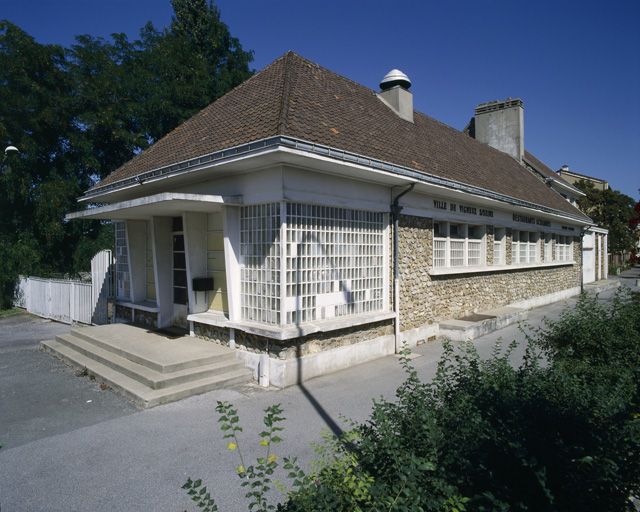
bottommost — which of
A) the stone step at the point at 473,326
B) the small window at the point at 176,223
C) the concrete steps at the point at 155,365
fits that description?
the stone step at the point at 473,326

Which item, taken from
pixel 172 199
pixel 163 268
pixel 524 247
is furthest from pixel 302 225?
pixel 524 247

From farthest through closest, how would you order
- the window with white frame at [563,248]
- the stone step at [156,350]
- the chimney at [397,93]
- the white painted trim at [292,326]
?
the window with white frame at [563,248] → the chimney at [397,93] → the stone step at [156,350] → the white painted trim at [292,326]

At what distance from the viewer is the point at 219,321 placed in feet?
25.3

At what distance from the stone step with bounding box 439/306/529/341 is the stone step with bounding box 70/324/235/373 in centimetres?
576

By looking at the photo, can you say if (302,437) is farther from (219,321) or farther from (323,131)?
(323,131)

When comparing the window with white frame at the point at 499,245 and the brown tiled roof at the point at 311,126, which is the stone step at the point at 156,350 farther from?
the window with white frame at the point at 499,245

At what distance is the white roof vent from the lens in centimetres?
1245

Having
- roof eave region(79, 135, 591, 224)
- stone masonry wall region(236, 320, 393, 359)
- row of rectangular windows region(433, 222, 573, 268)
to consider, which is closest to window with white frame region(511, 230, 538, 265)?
row of rectangular windows region(433, 222, 573, 268)

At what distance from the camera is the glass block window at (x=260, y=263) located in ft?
22.6

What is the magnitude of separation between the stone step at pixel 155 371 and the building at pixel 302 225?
0.43 meters

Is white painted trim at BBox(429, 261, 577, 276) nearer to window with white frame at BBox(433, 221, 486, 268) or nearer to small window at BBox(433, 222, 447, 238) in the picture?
window with white frame at BBox(433, 221, 486, 268)

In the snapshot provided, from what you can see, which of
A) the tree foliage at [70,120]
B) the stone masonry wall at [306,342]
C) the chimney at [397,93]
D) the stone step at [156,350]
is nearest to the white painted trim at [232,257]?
the stone masonry wall at [306,342]

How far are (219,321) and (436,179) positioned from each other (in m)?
5.76

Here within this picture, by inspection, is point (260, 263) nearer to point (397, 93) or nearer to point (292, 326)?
point (292, 326)
